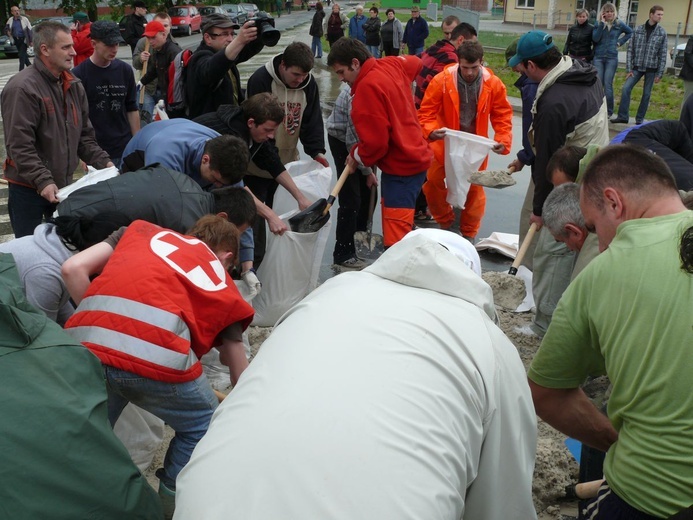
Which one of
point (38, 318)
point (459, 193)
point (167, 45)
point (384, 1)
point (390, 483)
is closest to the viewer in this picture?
point (390, 483)

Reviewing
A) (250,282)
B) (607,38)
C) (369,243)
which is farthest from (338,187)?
(607,38)

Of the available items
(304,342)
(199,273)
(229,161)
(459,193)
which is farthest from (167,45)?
(304,342)

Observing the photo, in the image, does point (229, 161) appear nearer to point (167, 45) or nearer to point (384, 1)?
point (167, 45)

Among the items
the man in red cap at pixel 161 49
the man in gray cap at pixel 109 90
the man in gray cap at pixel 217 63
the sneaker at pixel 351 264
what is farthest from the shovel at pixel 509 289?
the man in red cap at pixel 161 49

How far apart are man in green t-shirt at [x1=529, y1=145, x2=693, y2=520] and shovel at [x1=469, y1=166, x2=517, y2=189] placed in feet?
11.2

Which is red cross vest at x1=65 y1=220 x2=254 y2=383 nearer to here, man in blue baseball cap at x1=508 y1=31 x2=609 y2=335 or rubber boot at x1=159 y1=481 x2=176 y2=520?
rubber boot at x1=159 y1=481 x2=176 y2=520

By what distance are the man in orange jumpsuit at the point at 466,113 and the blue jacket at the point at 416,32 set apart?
9606 millimetres

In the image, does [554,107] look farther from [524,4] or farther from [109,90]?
[524,4]

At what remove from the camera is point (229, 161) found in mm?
3346

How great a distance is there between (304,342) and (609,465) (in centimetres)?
90

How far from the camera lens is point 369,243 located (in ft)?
19.4

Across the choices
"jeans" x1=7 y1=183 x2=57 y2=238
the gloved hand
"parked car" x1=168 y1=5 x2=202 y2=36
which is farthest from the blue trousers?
"parked car" x1=168 y1=5 x2=202 y2=36

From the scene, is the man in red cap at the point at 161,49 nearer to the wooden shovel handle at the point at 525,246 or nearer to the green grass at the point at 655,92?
the wooden shovel handle at the point at 525,246

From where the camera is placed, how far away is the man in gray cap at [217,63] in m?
4.41
